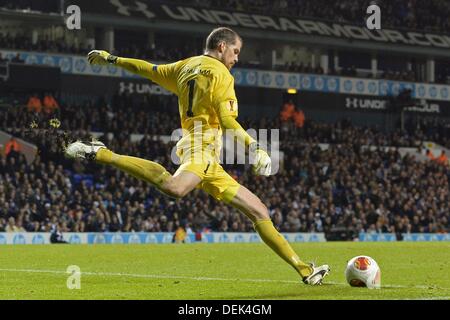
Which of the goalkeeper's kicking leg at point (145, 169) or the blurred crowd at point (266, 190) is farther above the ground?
the blurred crowd at point (266, 190)

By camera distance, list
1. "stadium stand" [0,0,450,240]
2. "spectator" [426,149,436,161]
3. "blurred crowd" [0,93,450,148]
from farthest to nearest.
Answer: "spectator" [426,149,436,161] < "blurred crowd" [0,93,450,148] < "stadium stand" [0,0,450,240]

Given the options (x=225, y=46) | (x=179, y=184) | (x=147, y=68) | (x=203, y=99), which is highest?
(x=225, y=46)

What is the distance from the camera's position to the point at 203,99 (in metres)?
10.7

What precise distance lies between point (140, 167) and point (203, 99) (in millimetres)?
1066

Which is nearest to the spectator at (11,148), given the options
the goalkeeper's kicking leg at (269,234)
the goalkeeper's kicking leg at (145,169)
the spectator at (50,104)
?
the spectator at (50,104)

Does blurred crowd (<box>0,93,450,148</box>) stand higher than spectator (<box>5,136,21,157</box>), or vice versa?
blurred crowd (<box>0,93,450,148</box>)

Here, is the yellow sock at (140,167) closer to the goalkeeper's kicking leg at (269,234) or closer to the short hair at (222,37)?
the goalkeeper's kicking leg at (269,234)

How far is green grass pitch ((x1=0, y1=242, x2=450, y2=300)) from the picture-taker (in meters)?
10.3

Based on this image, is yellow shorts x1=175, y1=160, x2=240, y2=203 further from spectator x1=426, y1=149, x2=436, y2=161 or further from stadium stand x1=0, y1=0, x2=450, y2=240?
spectator x1=426, y1=149, x2=436, y2=161

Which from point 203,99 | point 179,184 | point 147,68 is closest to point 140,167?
point 179,184

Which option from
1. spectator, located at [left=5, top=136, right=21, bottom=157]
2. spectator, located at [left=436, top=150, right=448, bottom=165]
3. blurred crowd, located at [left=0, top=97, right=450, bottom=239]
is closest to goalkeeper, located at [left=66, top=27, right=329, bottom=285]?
blurred crowd, located at [left=0, top=97, right=450, bottom=239]

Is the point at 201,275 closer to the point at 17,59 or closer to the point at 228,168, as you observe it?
the point at 228,168

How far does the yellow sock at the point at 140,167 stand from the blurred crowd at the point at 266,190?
65.5 ft

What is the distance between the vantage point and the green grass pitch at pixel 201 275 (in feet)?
33.7
